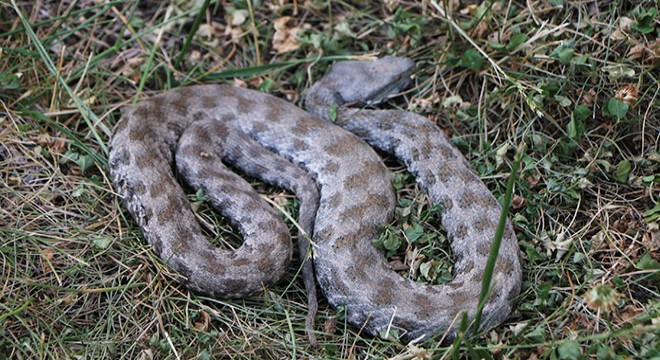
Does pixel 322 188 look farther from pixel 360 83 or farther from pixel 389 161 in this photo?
pixel 360 83

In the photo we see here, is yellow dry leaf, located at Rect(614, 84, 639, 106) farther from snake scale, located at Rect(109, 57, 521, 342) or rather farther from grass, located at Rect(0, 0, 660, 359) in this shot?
snake scale, located at Rect(109, 57, 521, 342)

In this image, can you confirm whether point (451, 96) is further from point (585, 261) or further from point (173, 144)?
point (173, 144)

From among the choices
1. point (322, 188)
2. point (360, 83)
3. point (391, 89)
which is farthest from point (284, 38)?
point (322, 188)

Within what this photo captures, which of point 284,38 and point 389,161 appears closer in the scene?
point 389,161

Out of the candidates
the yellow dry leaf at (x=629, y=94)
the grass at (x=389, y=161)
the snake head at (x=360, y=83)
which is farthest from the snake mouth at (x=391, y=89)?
the yellow dry leaf at (x=629, y=94)

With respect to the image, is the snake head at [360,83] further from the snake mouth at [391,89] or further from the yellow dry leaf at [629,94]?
the yellow dry leaf at [629,94]

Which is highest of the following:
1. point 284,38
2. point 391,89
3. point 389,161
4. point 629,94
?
point 629,94
